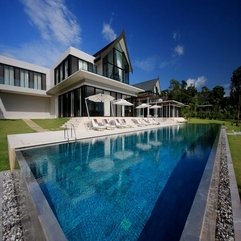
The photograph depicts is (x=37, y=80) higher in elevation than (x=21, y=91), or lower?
higher

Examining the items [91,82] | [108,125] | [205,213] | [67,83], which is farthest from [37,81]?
[205,213]

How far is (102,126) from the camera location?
46.4ft

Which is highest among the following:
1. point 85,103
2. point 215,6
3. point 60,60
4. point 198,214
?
point 215,6

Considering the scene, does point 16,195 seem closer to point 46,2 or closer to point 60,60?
point 46,2

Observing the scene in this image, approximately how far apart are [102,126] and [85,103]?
3.73 metres

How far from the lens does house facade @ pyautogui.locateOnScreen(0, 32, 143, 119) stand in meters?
17.3

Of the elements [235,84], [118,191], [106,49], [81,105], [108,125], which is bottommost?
[118,191]

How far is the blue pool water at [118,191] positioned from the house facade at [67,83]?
11306 mm

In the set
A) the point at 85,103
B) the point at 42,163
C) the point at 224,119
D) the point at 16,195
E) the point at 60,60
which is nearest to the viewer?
the point at 16,195

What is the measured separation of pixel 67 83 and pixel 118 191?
1735cm

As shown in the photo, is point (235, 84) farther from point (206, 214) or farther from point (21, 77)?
point (206, 214)

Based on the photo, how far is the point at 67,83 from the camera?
18.5m

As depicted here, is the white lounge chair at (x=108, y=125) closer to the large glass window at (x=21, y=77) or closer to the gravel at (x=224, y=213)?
the gravel at (x=224, y=213)

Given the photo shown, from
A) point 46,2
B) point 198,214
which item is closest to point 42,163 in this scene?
point 198,214
